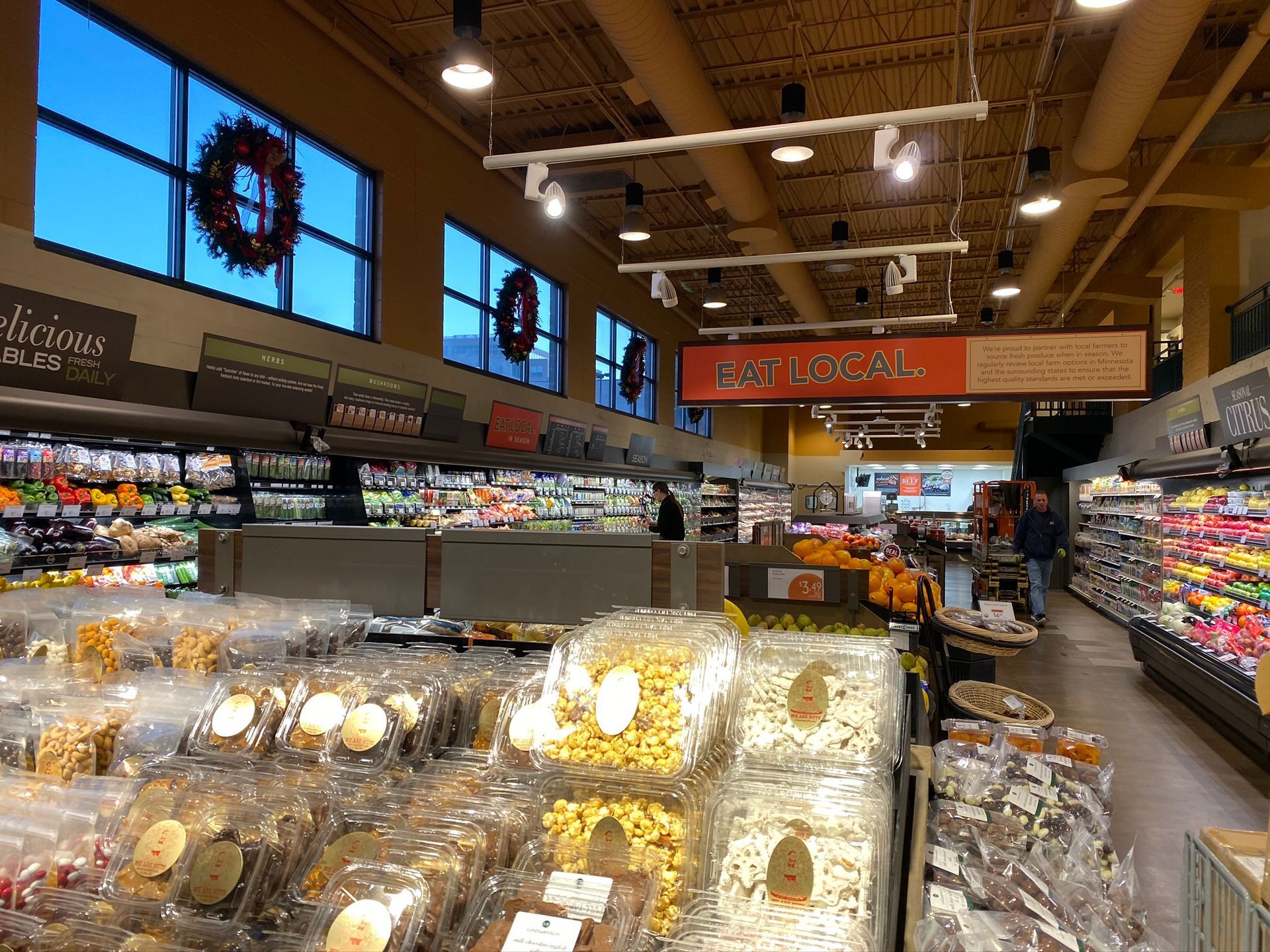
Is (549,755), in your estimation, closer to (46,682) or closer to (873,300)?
(46,682)

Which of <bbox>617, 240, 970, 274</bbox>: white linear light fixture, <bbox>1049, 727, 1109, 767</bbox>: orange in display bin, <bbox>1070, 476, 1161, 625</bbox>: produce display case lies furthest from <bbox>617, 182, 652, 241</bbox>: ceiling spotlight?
<bbox>1070, 476, 1161, 625</bbox>: produce display case

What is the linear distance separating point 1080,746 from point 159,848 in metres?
3.29

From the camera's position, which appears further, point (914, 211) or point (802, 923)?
point (914, 211)

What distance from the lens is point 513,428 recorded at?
960 centimetres

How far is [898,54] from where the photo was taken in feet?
25.2

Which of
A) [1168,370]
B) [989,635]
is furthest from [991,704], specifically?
[1168,370]

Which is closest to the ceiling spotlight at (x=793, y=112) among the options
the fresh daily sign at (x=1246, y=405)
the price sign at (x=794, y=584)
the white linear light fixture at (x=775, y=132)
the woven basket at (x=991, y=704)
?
the white linear light fixture at (x=775, y=132)

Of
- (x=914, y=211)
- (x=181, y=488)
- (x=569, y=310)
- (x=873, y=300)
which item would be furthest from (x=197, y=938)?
(x=873, y=300)

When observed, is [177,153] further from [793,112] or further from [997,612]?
[997,612]

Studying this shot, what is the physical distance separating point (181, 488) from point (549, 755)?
4827mm

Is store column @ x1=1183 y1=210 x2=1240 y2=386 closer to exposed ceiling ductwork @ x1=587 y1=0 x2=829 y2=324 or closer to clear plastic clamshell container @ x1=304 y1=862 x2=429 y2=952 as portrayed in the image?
exposed ceiling ductwork @ x1=587 y1=0 x2=829 y2=324

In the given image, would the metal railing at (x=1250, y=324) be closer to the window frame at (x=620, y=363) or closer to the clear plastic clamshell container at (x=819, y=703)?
the clear plastic clamshell container at (x=819, y=703)

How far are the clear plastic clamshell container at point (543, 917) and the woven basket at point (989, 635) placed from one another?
387cm

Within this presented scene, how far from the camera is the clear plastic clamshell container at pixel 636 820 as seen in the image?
1.53 meters
